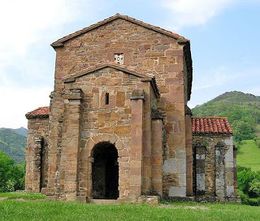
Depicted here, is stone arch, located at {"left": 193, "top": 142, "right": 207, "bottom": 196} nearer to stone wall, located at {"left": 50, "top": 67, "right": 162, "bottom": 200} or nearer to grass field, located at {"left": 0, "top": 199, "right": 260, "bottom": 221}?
stone wall, located at {"left": 50, "top": 67, "right": 162, "bottom": 200}

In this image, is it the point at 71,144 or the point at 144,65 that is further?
the point at 144,65

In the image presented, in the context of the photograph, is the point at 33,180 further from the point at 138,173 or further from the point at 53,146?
the point at 138,173

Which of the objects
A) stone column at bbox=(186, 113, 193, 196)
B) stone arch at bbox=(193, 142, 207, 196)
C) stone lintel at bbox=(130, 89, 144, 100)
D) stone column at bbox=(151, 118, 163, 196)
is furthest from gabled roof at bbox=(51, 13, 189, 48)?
stone arch at bbox=(193, 142, 207, 196)

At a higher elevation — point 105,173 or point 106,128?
point 106,128

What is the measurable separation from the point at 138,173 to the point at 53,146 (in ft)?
19.0

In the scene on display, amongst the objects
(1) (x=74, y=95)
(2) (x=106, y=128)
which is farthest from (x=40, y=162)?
(2) (x=106, y=128)

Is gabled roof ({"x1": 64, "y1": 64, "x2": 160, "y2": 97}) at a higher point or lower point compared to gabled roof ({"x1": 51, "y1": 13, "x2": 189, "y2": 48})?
lower

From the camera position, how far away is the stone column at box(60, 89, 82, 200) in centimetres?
2011

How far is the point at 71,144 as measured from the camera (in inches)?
807

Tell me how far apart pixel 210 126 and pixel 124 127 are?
11.4 meters

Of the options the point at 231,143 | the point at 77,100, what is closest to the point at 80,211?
the point at 77,100

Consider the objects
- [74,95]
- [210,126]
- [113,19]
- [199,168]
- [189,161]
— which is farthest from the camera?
[210,126]

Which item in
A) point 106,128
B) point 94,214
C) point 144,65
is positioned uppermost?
point 144,65

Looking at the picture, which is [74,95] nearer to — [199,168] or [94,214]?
[94,214]
